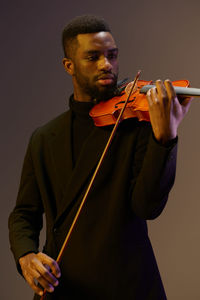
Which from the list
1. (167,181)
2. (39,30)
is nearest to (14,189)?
(39,30)

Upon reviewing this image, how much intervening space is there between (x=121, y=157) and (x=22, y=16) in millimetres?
1182

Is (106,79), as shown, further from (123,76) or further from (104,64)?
(123,76)

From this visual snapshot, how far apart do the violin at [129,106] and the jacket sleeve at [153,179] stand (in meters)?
0.09

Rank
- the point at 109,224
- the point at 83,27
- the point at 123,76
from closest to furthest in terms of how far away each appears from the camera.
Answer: the point at 109,224 → the point at 83,27 → the point at 123,76

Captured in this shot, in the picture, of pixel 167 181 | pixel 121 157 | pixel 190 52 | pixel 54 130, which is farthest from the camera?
pixel 190 52

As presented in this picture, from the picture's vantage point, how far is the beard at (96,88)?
1062mm

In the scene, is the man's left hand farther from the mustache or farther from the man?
the mustache

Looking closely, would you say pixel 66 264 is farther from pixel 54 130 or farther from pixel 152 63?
pixel 152 63

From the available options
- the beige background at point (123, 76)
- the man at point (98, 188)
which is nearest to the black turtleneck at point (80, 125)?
the man at point (98, 188)

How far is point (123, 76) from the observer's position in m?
1.95

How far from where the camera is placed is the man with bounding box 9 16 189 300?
2.93 ft

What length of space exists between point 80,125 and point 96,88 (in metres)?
0.11

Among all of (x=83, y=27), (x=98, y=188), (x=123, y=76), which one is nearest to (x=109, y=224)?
(x=98, y=188)

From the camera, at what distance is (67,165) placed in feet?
3.53
